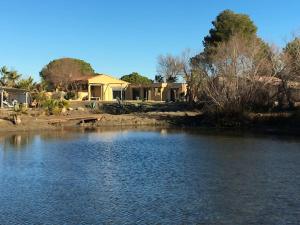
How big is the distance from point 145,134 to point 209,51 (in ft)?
88.9

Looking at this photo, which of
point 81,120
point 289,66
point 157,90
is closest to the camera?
point 289,66

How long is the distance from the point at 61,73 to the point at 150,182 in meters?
76.9

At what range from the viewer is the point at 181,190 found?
1980cm

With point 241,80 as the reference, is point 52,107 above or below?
below

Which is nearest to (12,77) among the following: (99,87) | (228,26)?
(99,87)

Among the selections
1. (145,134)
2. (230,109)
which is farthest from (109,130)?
(230,109)

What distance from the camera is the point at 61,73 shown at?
96.1 m

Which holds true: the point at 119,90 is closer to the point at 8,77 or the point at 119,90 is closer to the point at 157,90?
the point at 157,90

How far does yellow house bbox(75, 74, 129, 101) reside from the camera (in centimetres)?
8229

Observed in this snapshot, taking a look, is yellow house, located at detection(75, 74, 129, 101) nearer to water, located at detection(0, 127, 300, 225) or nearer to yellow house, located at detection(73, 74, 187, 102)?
yellow house, located at detection(73, 74, 187, 102)

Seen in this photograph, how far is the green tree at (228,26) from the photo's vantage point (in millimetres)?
73062

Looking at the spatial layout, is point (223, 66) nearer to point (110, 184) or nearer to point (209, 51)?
point (209, 51)

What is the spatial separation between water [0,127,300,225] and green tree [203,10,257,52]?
3664 centimetres

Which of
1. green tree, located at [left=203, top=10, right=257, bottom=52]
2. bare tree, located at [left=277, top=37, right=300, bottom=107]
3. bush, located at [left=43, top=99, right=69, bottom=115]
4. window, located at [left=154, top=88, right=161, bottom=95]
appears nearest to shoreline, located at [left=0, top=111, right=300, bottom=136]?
bush, located at [left=43, top=99, right=69, bottom=115]
